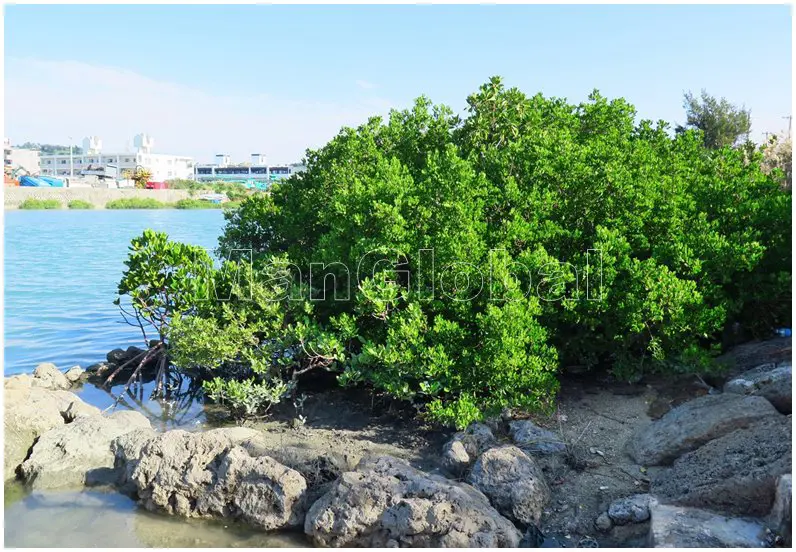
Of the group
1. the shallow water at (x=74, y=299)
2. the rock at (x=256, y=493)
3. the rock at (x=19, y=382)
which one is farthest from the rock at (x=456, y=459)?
the rock at (x=19, y=382)

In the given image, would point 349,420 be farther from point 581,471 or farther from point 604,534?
point 604,534

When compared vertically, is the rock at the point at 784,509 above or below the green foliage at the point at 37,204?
below

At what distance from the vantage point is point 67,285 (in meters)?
32.8

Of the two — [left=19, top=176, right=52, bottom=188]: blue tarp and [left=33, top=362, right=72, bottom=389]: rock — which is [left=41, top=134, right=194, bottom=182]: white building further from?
[left=33, top=362, right=72, bottom=389]: rock

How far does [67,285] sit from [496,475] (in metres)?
29.1

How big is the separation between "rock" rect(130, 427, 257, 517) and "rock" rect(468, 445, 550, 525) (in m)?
3.81

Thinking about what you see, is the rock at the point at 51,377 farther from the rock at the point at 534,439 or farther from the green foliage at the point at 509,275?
the rock at the point at 534,439

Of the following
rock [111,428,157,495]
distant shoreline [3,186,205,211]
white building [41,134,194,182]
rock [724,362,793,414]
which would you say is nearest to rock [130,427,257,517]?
rock [111,428,157,495]

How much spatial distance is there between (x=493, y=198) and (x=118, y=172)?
12768 centimetres

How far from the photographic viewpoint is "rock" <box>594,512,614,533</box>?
28.4ft

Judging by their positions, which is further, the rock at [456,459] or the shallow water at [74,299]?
the shallow water at [74,299]

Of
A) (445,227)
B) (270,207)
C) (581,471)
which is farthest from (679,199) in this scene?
(270,207)

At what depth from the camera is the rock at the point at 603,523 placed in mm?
8648

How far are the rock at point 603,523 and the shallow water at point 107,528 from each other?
382 centimetres
